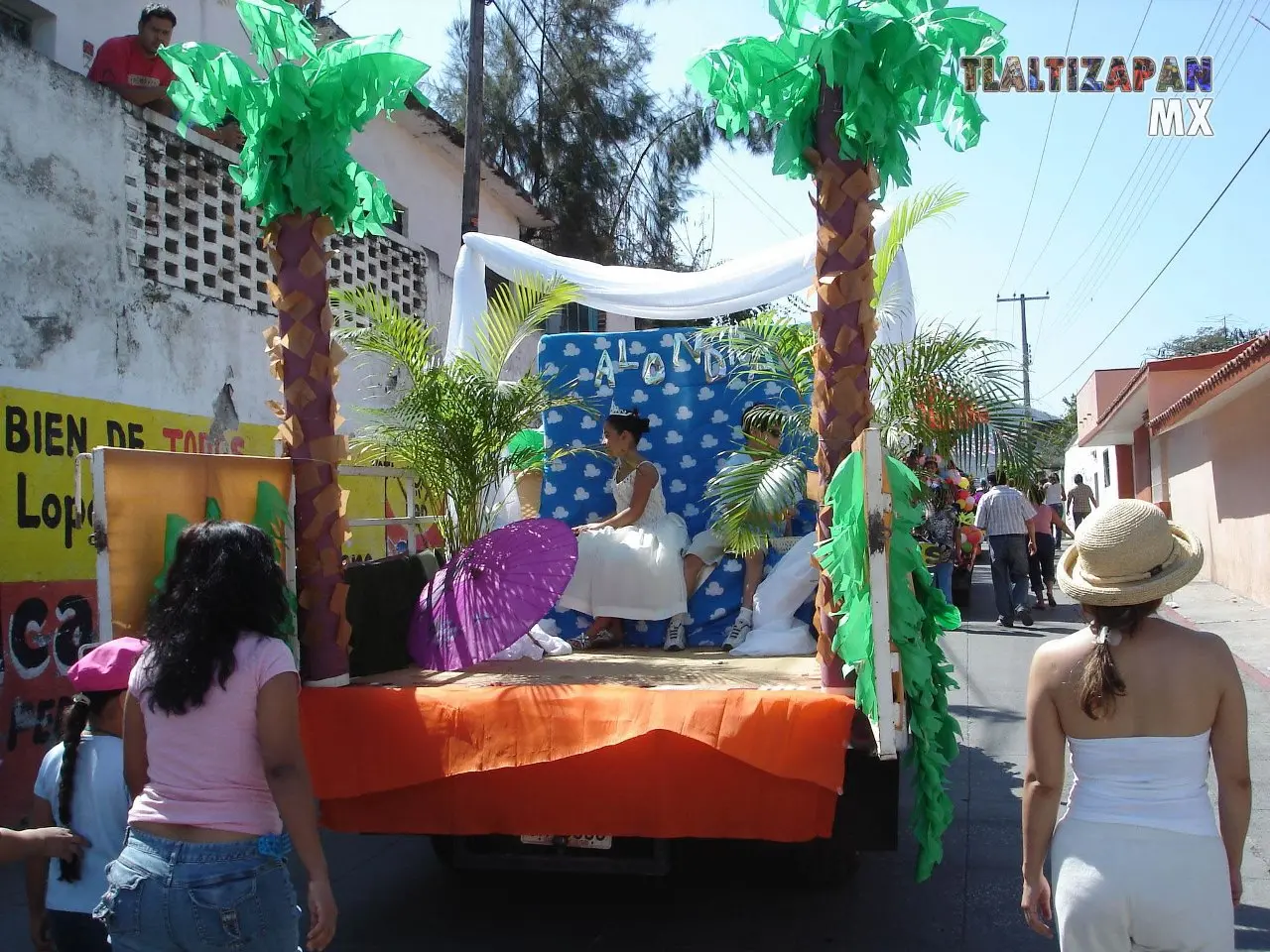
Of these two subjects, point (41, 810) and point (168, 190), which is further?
point (168, 190)

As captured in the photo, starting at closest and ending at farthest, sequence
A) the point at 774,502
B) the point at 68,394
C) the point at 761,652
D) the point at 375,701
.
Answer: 1. the point at 375,701
2. the point at 774,502
3. the point at 761,652
4. the point at 68,394

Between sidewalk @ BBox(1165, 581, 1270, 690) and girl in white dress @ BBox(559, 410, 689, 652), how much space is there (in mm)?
5002

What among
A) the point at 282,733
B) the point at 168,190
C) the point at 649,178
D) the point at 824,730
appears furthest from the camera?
the point at 649,178

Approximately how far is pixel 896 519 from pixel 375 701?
1.85 meters

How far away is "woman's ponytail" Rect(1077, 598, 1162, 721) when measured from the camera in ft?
8.14

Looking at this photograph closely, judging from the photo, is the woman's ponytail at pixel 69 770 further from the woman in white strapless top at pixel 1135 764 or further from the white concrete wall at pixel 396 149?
the white concrete wall at pixel 396 149

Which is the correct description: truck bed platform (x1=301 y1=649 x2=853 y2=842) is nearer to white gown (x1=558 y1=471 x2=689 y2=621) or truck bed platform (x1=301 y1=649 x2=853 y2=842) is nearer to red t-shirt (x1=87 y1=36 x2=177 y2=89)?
white gown (x1=558 y1=471 x2=689 y2=621)

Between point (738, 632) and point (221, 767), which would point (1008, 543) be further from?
point (221, 767)

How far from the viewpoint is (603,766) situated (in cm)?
370

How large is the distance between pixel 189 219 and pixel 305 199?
12.3 feet

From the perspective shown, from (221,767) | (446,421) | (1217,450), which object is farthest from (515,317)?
(1217,450)

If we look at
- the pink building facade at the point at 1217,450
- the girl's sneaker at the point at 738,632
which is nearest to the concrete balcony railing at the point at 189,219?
the girl's sneaker at the point at 738,632

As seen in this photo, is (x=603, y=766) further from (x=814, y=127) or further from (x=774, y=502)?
(x=814, y=127)

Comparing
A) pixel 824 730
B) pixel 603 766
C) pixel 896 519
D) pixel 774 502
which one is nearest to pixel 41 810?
pixel 603 766
